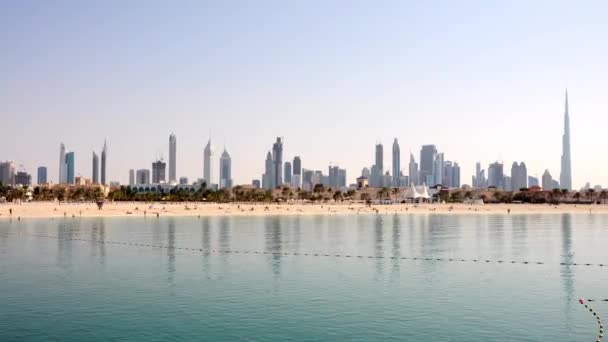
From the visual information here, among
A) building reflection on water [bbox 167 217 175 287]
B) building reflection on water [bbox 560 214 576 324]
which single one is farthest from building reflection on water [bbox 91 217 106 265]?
building reflection on water [bbox 560 214 576 324]

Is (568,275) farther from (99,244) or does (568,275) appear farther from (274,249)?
(99,244)

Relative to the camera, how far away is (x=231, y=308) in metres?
37.0

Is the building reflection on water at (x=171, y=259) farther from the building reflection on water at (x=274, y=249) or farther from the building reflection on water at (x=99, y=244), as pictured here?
the building reflection on water at (x=274, y=249)

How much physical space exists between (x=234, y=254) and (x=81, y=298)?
27.8 m

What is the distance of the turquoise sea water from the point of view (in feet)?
105

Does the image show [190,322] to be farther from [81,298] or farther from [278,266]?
[278,266]

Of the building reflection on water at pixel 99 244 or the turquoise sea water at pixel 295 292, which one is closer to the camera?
the turquoise sea water at pixel 295 292

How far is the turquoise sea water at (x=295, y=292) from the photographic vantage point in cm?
3192

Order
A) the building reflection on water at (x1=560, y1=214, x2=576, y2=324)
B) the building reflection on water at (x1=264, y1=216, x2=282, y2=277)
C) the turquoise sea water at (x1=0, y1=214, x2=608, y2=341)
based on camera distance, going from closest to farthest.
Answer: the turquoise sea water at (x1=0, y1=214, x2=608, y2=341) → the building reflection on water at (x1=560, y1=214, x2=576, y2=324) → the building reflection on water at (x1=264, y1=216, x2=282, y2=277)

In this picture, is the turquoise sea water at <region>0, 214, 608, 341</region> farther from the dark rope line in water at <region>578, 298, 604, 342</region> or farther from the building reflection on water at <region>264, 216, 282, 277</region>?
the dark rope line in water at <region>578, 298, 604, 342</region>

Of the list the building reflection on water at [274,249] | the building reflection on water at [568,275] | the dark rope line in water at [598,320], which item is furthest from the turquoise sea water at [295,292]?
the dark rope line in water at [598,320]

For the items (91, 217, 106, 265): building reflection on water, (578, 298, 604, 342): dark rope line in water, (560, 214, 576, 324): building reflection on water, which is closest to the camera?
(578, 298, 604, 342): dark rope line in water

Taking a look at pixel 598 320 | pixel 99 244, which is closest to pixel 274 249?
pixel 99 244

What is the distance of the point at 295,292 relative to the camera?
42.9m
